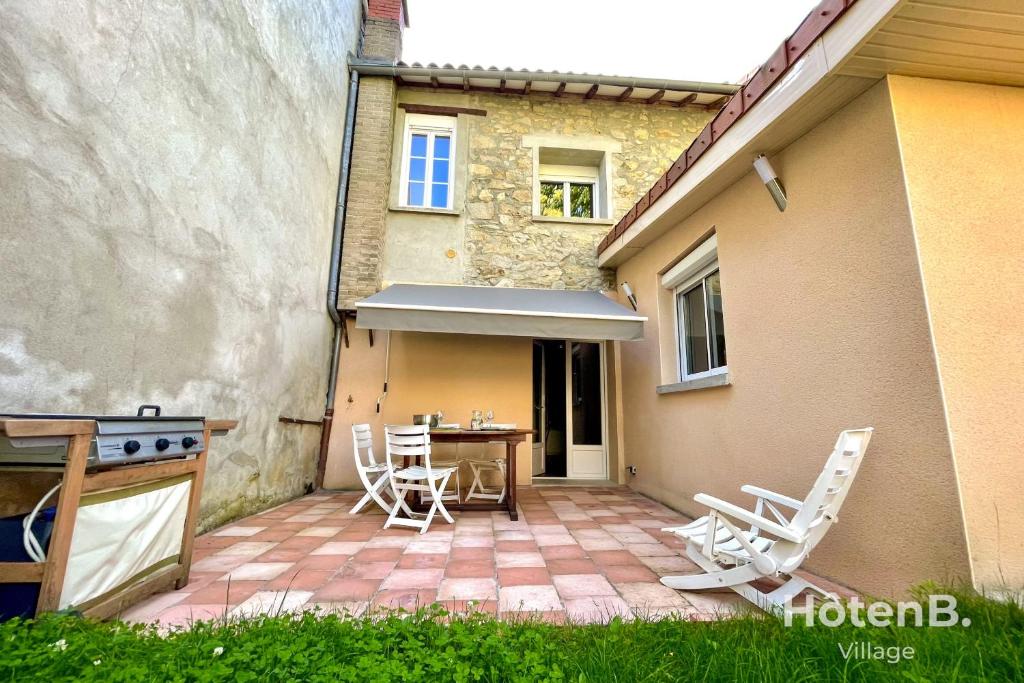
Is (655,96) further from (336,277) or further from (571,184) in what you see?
(336,277)

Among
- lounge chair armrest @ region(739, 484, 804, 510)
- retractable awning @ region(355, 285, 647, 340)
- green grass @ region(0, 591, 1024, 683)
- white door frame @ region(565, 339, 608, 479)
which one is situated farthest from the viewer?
white door frame @ region(565, 339, 608, 479)

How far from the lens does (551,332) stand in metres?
5.92

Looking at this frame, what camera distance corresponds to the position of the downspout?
7137 mm

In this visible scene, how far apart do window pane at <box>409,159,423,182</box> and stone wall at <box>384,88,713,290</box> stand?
0.36 metres

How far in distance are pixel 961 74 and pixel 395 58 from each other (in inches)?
362

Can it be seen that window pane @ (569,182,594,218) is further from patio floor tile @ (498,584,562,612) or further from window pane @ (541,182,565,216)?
patio floor tile @ (498,584,562,612)

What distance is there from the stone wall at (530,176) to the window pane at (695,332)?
7.80 ft

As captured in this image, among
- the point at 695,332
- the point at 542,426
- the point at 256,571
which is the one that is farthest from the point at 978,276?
the point at 542,426

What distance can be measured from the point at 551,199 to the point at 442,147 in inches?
102

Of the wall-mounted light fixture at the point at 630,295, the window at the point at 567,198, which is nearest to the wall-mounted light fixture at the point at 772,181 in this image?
the wall-mounted light fixture at the point at 630,295

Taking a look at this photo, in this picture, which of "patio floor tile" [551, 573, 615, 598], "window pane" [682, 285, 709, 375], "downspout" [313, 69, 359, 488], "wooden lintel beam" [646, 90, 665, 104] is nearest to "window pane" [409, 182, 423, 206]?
"downspout" [313, 69, 359, 488]

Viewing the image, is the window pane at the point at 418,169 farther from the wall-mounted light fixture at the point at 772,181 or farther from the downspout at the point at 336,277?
the wall-mounted light fixture at the point at 772,181

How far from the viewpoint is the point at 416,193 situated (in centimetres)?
845

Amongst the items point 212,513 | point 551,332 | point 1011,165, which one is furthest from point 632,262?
point 212,513
